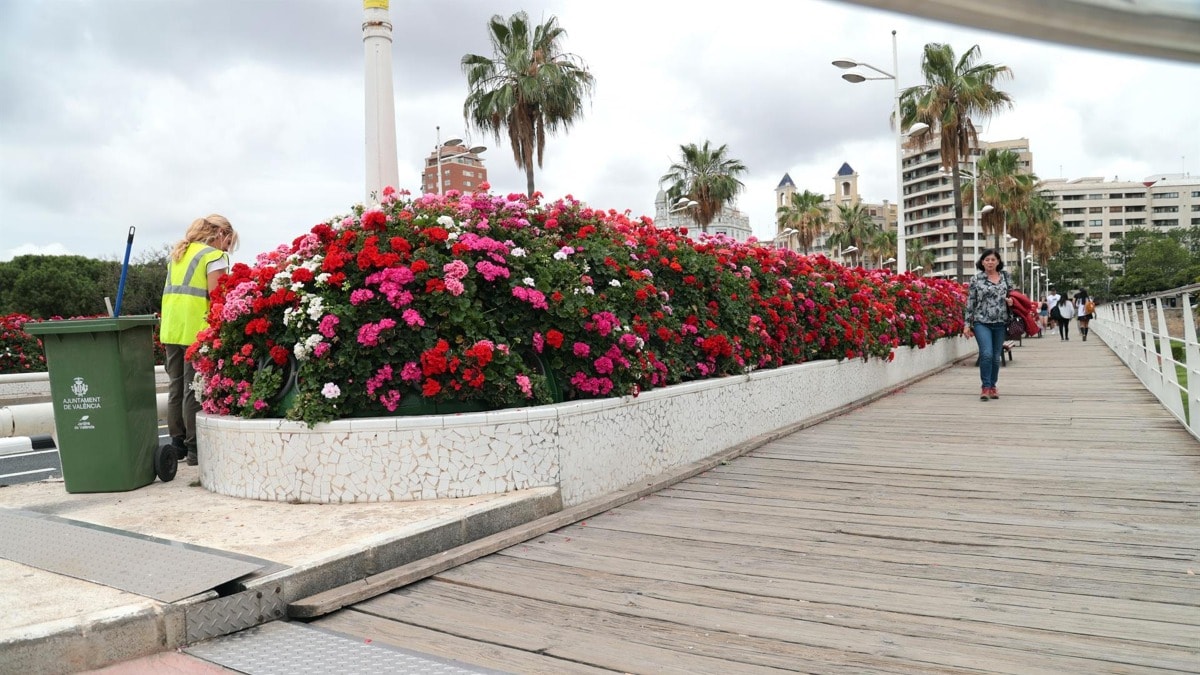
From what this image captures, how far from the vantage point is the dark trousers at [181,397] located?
21.2ft

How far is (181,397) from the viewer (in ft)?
22.0

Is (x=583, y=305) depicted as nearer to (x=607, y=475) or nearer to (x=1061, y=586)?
(x=607, y=475)

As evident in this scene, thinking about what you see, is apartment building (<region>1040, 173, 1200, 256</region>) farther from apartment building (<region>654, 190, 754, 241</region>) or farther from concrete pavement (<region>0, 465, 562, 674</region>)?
concrete pavement (<region>0, 465, 562, 674</region>)

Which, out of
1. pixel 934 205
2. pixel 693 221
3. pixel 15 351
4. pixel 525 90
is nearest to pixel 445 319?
pixel 15 351

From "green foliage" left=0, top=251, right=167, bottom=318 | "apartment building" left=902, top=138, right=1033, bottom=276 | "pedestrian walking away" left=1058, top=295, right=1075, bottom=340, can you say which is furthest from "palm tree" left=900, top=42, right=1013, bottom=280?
"apartment building" left=902, top=138, right=1033, bottom=276

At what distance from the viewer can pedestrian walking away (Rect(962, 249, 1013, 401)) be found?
10.9m

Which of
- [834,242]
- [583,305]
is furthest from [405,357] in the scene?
[834,242]

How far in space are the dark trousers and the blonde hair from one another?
733 mm

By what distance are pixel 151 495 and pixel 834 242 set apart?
8309 cm

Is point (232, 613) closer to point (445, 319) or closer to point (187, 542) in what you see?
point (187, 542)

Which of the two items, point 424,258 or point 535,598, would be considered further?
point 424,258

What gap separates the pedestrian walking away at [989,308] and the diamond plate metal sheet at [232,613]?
965 cm

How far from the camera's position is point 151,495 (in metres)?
5.54

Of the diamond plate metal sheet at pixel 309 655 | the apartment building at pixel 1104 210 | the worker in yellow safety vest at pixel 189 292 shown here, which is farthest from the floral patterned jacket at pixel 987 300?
the apartment building at pixel 1104 210
